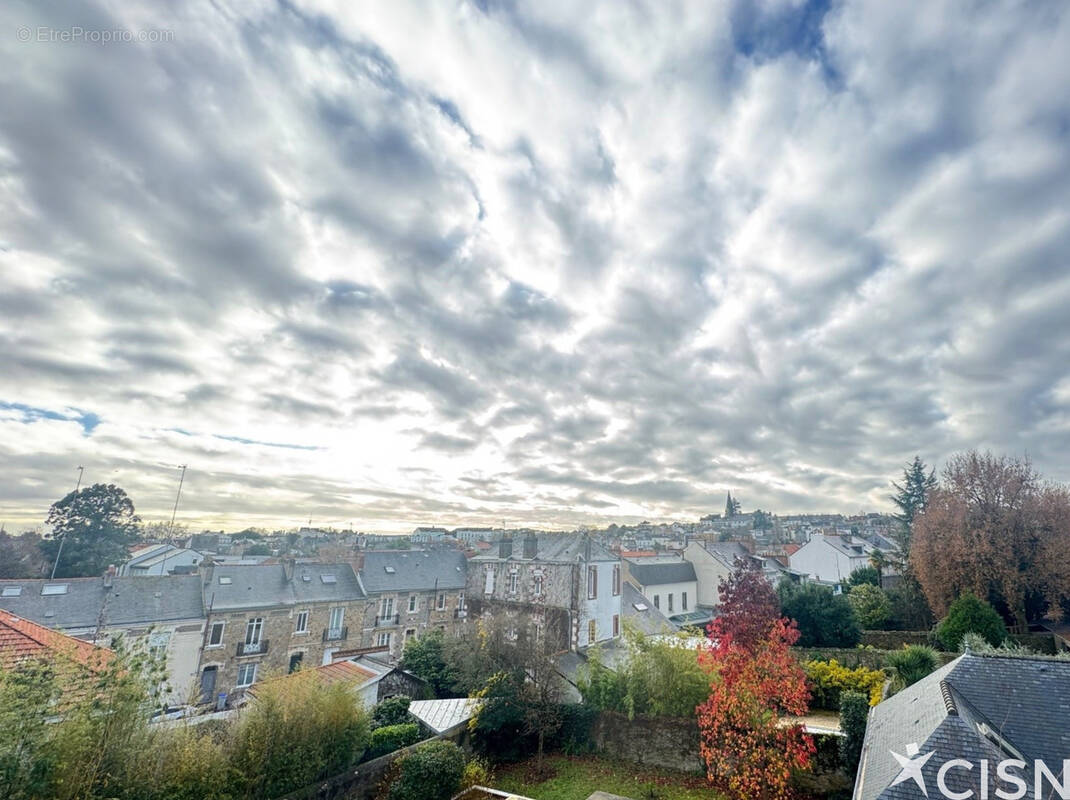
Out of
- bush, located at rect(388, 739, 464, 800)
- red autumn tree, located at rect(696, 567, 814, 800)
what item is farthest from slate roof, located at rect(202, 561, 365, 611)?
red autumn tree, located at rect(696, 567, 814, 800)

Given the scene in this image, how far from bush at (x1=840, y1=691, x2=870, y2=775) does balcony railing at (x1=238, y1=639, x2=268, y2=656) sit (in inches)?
1202

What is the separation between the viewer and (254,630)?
2962 centimetres

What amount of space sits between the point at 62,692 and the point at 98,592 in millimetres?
27240

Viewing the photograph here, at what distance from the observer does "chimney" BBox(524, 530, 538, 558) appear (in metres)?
32.2

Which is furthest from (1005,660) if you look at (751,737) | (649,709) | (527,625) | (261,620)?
(261,620)

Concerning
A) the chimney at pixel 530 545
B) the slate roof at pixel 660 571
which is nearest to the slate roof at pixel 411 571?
the chimney at pixel 530 545

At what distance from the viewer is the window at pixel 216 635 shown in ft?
91.8

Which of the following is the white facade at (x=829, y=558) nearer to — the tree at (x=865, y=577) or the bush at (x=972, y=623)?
the tree at (x=865, y=577)

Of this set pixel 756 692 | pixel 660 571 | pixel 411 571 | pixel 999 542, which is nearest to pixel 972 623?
pixel 999 542

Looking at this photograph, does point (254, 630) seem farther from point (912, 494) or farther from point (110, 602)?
point (912, 494)

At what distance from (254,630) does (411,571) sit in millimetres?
12385

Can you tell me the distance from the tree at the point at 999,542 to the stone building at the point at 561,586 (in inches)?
694

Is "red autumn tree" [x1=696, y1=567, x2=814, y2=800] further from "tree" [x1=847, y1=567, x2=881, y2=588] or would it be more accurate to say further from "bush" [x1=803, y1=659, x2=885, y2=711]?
A: "tree" [x1=847, y1=567, x2=881, y2=588]

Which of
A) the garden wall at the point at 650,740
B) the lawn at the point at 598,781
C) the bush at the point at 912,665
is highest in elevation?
the bush at the point at 912,665
